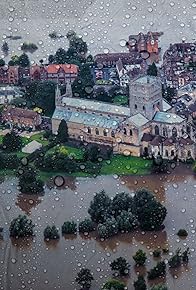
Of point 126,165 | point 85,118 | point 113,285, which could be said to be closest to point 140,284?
point 113,285

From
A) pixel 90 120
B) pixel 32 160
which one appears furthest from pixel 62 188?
pixel 90 120

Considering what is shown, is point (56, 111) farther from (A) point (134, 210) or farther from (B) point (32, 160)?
(A) point (134, 210)

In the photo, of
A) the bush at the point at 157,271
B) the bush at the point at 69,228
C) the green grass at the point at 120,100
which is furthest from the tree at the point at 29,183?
the green grass at the point at 120,100

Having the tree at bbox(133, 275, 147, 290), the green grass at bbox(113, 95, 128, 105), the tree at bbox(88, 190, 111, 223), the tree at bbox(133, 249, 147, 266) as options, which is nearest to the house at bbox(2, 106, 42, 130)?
the green grass at bbox(113, 95, 128, 105)

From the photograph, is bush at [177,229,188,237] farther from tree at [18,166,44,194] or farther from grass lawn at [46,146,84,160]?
grass lawn at [46,146,84,160]

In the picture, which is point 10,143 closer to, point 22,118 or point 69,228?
point 22,118
